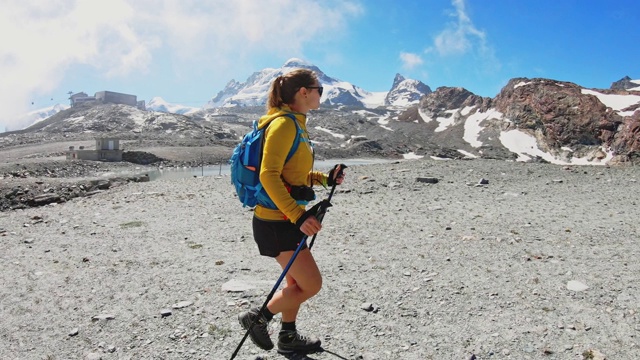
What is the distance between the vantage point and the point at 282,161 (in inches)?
144

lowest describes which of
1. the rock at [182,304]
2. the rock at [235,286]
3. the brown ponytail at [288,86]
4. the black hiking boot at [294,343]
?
the rock at [182,304]

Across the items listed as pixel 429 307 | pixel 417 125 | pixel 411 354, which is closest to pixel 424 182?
pixel 429 307

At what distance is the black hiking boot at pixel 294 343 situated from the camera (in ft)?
14.9

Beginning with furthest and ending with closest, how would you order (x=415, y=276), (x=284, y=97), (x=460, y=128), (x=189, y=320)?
(x=460, y=128) → (x=415, y=276) → (x=189, y=320) → (x=284, y=97)

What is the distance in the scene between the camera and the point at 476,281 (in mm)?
6469

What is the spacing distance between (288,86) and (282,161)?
76 centimetres

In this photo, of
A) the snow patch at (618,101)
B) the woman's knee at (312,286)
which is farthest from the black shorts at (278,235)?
the snow patch at (618,101)

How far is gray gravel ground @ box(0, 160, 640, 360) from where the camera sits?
478 centimetres

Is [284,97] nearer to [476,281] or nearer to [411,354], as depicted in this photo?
[411,354]

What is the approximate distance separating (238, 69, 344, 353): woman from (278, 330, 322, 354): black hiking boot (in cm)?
19

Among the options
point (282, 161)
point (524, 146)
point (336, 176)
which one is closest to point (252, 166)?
point (282, 161)

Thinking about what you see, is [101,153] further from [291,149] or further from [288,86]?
[291,149]

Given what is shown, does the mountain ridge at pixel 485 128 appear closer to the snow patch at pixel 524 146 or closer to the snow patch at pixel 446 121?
the snow patch at pixel 524 146

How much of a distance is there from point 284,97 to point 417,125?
438ft
